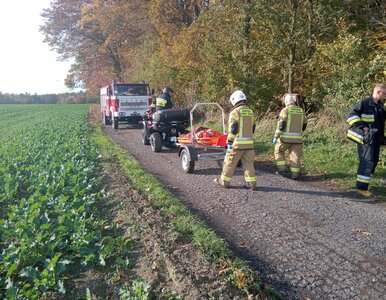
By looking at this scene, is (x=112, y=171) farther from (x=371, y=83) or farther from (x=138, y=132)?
(x=138, y=132)

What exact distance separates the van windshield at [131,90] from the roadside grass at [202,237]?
1044cm

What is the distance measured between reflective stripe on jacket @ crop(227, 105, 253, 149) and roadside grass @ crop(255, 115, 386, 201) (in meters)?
2.16

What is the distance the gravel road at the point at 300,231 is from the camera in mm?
3467

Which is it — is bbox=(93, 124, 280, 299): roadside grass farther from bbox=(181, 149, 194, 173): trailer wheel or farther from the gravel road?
bbox=(181, 149, 194, 173): trailer wheel

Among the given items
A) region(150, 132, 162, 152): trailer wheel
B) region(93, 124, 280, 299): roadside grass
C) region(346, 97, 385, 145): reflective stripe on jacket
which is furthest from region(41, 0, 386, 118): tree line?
region(93, 124, 280, 299): roadside grass

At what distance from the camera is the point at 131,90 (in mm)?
17594

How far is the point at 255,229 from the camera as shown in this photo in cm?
476

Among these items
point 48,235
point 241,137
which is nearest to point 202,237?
point 48,235

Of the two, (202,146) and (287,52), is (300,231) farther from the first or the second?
(287,52)

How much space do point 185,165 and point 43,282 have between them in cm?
524

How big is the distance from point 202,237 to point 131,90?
1442cm

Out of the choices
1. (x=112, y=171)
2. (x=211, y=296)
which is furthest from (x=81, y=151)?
(x=211, y=296)

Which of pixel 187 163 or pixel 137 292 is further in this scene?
pixel 187 163

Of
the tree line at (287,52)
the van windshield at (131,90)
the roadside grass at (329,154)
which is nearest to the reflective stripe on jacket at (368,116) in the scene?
the roadside grass at (329,154)
